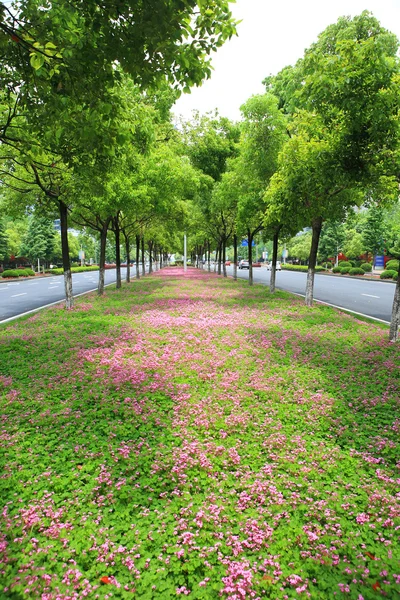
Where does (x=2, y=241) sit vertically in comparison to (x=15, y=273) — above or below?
above

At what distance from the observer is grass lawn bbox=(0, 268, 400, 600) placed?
8.89 feet

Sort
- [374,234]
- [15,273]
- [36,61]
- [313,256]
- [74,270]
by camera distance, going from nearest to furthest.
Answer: [36,61] → [313,256] → [15,273] → [374,234] → [74,270]

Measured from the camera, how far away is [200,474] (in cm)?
392

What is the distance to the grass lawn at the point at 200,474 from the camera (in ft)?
8.89

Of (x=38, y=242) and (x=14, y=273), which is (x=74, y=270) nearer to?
(x=38, y=242)

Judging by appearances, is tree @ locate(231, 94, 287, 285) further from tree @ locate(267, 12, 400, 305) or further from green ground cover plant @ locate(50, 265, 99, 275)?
green ground cover plant @ locate(50, 265, 99, 275)

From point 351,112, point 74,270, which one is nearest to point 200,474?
point 351,112

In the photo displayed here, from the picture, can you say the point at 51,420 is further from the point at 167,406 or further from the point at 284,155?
the point at 284,155

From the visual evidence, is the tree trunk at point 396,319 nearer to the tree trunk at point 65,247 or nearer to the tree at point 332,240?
the tree trunk at point 65,247

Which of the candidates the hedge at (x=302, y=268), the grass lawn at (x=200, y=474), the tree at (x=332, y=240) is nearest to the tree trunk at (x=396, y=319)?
the grass lawn at (x=200, y=474)

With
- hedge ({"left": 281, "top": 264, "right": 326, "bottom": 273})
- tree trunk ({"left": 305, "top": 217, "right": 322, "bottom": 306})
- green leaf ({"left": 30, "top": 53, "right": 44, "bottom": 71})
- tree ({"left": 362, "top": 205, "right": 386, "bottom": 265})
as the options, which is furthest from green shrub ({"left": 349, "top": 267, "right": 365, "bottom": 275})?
green leaf ({"left": 30, "top": 53, "right": 44, "bottom": 71})

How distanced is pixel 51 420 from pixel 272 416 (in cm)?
309

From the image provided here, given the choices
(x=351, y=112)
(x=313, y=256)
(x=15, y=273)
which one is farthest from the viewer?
(x=15, y=273)

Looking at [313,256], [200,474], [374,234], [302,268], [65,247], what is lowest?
[200,474]
